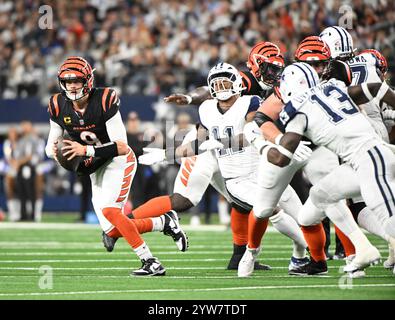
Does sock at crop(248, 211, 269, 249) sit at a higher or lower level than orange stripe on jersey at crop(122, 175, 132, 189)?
lower

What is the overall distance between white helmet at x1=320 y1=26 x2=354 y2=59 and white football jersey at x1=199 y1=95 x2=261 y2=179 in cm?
84

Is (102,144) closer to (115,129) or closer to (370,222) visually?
(115,129)

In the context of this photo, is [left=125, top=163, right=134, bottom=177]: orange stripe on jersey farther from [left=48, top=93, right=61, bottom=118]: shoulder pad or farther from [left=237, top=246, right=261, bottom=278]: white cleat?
[left=237, top=246, right=261, bottom=278]: white cleat

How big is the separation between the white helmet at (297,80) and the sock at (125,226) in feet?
5.09

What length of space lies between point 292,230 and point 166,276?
1048 mm

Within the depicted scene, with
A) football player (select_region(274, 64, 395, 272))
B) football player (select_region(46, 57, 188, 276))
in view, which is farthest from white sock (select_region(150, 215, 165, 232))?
football player (select_region(274, 64, 395, 272))

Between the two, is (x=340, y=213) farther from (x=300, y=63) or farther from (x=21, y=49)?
(x=21, y=49)

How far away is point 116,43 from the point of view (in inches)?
701

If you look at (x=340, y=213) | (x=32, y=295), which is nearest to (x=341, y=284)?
(x=340, y=213)

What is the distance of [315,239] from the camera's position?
7246 mm

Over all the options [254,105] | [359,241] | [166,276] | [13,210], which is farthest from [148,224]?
[13,210]

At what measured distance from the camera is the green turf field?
602 cm

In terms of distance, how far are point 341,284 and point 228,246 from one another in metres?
4.13

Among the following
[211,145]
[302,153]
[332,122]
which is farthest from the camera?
[211,145]
